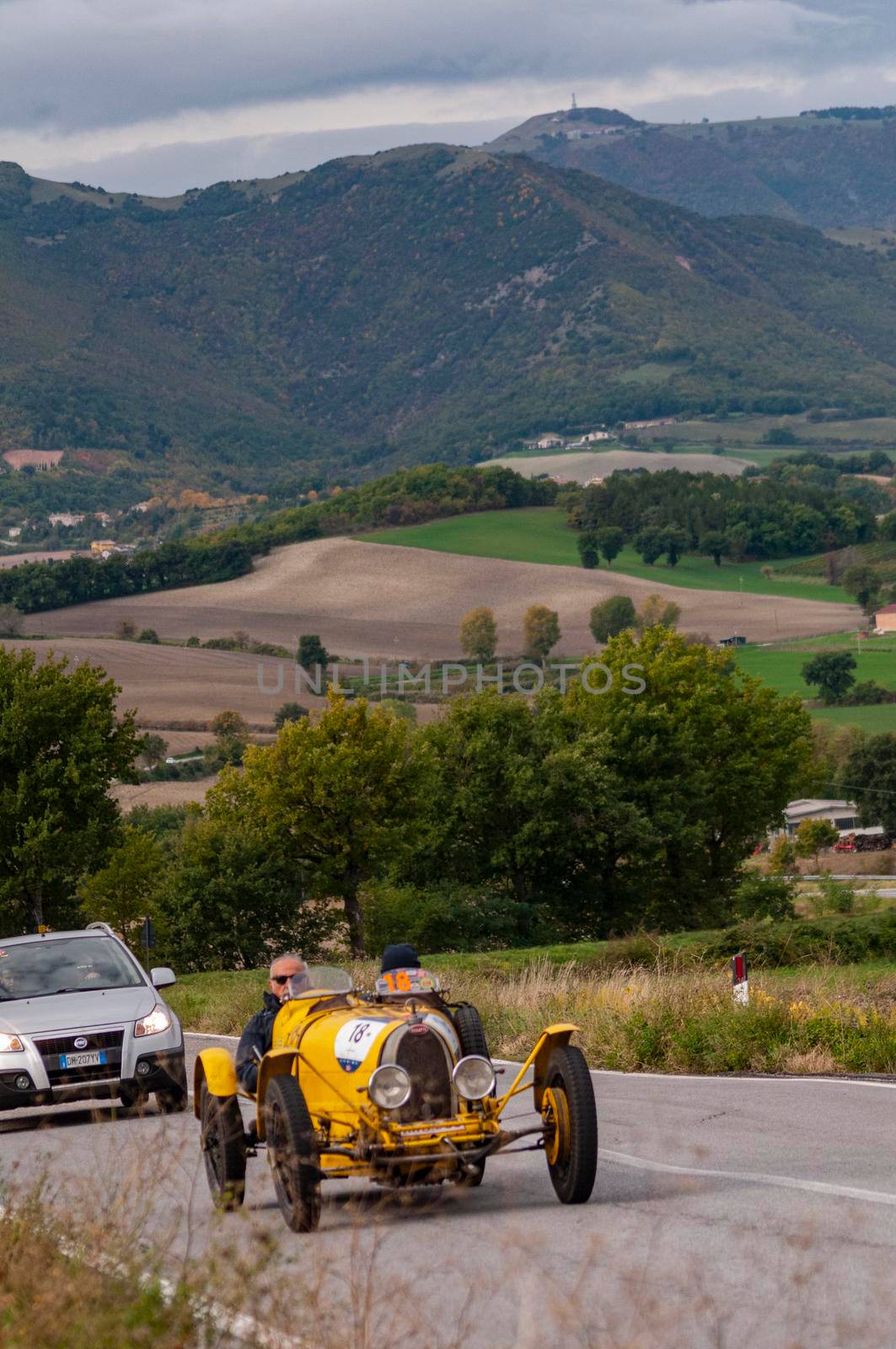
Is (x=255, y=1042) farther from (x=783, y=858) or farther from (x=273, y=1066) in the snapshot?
(x=783, y=858)

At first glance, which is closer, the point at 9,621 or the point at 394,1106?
the point at 394,1106

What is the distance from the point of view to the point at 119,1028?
43.1 feet

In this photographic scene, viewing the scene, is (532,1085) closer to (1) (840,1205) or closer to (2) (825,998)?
(1) (840,1205)

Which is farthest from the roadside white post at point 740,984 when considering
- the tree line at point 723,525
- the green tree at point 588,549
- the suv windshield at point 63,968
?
the tree line at point 723,525

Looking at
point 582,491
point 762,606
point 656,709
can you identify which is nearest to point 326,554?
point 582,491

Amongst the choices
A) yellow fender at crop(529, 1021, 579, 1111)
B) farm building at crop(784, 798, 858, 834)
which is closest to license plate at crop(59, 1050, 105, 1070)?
yellow fender at crop(529, 1021, 579, 1111)

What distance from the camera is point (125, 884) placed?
5109 centimetres

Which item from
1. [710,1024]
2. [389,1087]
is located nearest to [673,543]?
[710,1024]

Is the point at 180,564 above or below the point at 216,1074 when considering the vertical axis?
below

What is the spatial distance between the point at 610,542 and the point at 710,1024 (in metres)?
166

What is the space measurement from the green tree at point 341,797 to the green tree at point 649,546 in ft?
411

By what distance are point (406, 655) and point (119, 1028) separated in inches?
5253

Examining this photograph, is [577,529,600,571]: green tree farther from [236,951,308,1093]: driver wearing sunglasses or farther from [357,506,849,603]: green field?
[236,951,308,1093]: driver wearing sunglasses

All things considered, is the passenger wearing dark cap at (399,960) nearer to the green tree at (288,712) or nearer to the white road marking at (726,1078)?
the white road marking at (726,1078)
